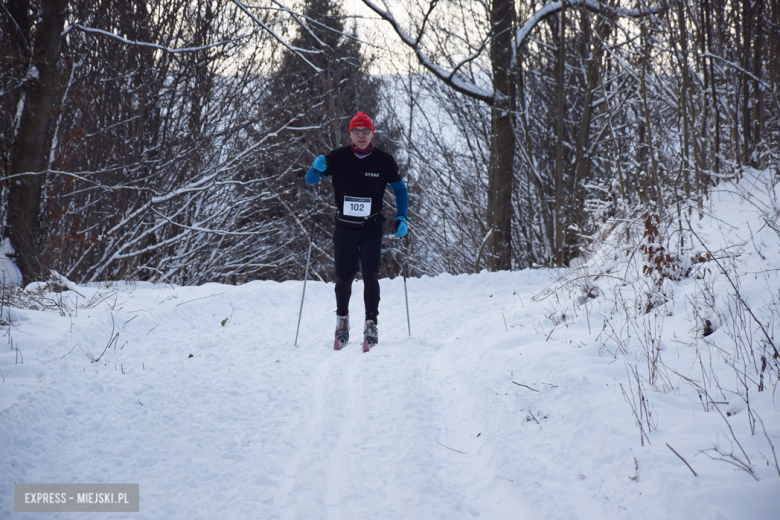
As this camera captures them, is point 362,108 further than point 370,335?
Yes

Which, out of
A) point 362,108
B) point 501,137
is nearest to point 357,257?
point 501,137

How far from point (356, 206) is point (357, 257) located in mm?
566

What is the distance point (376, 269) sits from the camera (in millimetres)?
4789

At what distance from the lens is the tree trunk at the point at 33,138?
663 centimetres

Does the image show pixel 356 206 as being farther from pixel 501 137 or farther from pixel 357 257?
pixel 501 137

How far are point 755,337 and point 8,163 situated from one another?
919 cm

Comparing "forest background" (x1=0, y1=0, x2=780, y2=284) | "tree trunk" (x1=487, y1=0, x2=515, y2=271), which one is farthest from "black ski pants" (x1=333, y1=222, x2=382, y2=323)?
"tree trunk" (x1=487, y1=0, x2=515, y2=271)

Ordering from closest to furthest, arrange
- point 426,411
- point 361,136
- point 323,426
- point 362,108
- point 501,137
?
point 323,426
point 426,411
point 361,136
point 501,137
point 362,108

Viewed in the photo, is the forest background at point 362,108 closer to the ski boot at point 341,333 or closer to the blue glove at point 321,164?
the blue glove at point 321,164

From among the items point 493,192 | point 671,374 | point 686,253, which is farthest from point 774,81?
point 493,192

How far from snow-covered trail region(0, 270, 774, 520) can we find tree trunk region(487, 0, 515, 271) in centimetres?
618

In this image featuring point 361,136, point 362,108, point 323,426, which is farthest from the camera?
point 362,108

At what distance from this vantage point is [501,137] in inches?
405

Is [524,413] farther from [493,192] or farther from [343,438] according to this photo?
[493,192]
